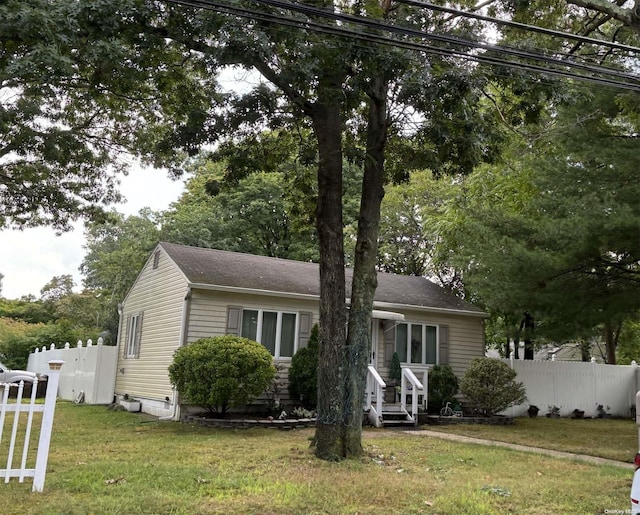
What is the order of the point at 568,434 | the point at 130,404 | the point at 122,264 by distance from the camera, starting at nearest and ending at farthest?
the point at 568,434 < the point at 130,404 < the point at 122,264

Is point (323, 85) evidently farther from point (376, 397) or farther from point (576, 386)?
point (576, 386)

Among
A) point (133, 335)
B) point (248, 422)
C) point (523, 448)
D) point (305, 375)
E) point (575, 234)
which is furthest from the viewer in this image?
point (133, 335)

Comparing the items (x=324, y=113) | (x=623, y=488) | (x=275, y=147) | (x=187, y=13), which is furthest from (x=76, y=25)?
(x=623, y=488)

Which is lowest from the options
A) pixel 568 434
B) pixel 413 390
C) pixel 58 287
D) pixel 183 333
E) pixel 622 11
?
pixel 568 434

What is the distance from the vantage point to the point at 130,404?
48.3ft

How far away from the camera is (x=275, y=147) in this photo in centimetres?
1120

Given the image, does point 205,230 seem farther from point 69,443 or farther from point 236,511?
point 236,511

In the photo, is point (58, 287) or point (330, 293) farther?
point (58, 287)

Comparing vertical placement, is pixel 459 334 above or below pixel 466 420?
above

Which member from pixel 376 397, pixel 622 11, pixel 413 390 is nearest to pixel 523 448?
pixel 413 390

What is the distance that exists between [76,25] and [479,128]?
5.91 m

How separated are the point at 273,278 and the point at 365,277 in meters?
6.46

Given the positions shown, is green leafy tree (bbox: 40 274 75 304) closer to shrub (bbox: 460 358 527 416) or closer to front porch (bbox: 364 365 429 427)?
front porch (bbox: 364 365 429 427)

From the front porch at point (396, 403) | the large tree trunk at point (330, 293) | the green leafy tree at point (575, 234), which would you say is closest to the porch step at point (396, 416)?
the front porch at point (396, 403)
